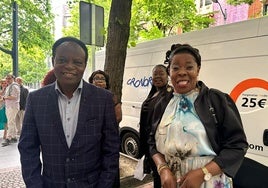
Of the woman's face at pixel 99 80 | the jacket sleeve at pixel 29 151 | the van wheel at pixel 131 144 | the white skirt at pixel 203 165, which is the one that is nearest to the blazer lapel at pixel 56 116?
the jacket sleeve at pixel 29 151

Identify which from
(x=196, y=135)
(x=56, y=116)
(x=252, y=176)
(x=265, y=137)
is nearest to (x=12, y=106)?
(x=56, y=116)

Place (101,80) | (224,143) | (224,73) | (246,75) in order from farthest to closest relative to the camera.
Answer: (224,73) → (246,75) → (101,80) → (224,143)

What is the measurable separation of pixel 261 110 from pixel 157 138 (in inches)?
73.6

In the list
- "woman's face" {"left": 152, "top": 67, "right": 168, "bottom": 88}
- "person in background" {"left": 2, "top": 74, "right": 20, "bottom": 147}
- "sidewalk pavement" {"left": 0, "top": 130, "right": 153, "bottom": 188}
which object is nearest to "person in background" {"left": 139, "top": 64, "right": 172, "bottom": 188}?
"woman's face" {"left": 152, "top": 67, "right": 168, "bottom": 88}

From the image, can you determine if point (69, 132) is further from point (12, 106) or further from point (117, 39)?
point (12, 106)

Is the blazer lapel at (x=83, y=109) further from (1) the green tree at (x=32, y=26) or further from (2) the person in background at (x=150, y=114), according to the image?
(1) the green tree at (x=32, y=26)

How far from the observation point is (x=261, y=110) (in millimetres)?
2973

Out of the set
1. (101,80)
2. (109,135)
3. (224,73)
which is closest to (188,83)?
(109,135)

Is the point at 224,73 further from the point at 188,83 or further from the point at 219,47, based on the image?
the point at 188,83

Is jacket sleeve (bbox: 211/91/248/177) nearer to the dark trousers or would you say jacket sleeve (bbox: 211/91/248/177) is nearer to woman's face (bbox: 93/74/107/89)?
woman's face (bbox: 93/74/107/89)

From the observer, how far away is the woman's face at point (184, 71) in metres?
1.56

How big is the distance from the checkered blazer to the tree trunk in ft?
6.65

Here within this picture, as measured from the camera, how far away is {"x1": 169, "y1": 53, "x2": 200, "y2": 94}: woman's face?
1.56m

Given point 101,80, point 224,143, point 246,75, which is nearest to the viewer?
point 224,143
